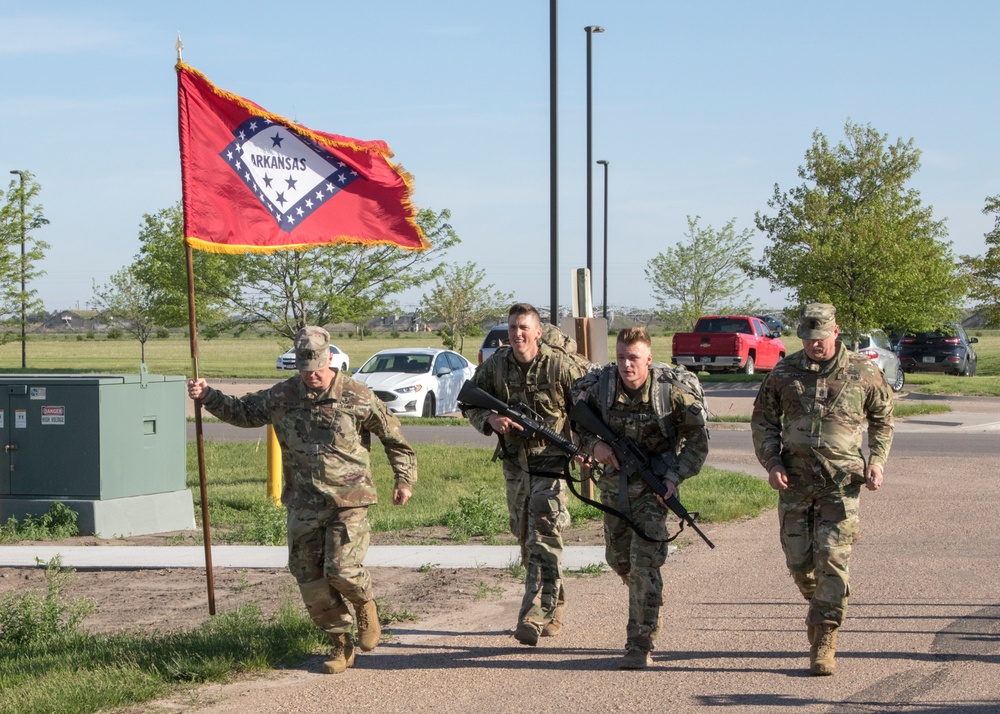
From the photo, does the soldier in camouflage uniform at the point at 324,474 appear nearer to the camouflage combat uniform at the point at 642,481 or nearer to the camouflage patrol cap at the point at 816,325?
the camouflage combat uniform at the point at 642,481

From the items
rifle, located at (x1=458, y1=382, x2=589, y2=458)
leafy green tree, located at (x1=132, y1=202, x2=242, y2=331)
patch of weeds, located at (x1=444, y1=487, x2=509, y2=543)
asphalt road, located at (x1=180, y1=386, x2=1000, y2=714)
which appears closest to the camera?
asphalt road, located at (x1=180, y1=386, x2=1000, y2=714)

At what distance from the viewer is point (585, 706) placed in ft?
17.9

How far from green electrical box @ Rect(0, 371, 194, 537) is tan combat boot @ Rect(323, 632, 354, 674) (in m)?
5.16

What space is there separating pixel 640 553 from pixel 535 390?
45.8 inches

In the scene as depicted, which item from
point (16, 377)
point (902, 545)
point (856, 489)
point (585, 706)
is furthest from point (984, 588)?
point (16, 377)

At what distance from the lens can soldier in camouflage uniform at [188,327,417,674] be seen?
607 centimetres

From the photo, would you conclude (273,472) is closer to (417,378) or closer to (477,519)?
(477,519)

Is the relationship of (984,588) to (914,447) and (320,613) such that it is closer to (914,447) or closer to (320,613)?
(320,613)

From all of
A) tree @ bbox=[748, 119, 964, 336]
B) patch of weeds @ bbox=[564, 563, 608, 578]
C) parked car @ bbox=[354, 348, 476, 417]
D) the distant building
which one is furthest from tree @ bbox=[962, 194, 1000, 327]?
the distant building

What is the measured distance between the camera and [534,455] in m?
6.71

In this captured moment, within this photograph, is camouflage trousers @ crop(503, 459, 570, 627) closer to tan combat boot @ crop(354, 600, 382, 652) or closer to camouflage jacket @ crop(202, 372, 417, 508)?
tan combat boot @ crop(354, 600, 382, 652)

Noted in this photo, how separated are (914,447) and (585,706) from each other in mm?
13339

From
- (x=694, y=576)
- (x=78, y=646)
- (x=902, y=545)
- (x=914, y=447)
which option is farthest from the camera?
(x=914, y=447)

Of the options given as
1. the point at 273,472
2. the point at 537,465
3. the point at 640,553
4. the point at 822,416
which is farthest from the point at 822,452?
the point at 273,472
